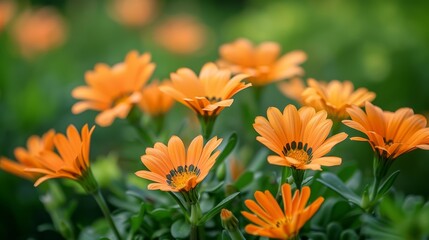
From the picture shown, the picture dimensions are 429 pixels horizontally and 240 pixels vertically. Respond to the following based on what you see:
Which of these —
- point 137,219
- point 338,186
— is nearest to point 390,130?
point 338,186

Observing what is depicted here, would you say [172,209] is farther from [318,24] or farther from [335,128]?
[318,24]

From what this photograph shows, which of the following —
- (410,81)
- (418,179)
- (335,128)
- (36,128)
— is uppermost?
(335,128)

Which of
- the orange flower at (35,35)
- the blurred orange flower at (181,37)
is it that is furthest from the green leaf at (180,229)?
the blurred orange flower at (181,37)

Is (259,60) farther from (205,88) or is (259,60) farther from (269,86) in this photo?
(269,86)

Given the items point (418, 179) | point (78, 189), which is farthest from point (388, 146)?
point (418, 179)

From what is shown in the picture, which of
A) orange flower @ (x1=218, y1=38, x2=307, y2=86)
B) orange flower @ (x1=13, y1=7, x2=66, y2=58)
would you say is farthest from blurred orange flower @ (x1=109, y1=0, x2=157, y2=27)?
orange flower @ (x1=218, y1=38, x2=307, y2=86)
